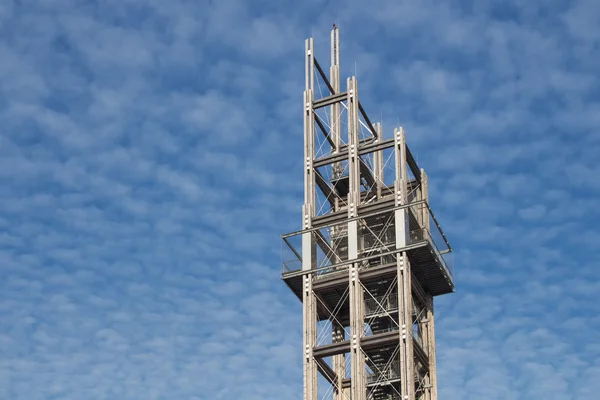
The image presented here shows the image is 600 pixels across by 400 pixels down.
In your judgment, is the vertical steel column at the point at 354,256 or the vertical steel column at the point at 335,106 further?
the vertical steel column at the point at 335,106

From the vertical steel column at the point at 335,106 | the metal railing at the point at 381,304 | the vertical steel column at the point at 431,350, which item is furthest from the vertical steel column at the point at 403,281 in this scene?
the vertical steel column at the point at 335,106

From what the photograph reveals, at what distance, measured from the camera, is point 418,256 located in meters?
96.4

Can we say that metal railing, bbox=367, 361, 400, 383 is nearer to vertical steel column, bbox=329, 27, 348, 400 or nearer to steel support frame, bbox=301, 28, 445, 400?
steel support frame, bbox=301, 28, 445, 400

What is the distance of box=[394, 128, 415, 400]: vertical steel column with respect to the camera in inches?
3585

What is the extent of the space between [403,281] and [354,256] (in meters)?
4.85

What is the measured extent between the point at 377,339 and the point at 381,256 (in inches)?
270

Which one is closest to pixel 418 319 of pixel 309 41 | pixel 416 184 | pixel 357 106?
pixel 416 184

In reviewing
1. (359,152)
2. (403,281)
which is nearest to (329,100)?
(359,152)

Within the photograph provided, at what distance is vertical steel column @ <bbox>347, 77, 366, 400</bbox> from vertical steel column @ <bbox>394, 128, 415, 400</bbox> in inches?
129

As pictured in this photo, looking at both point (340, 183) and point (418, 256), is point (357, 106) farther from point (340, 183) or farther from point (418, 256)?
point (418, 256)

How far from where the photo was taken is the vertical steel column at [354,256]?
92750mm

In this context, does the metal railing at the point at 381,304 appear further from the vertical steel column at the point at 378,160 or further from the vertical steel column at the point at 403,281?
the vertical steel column at the point at 378,160

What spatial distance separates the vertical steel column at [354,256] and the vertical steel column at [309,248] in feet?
11.2

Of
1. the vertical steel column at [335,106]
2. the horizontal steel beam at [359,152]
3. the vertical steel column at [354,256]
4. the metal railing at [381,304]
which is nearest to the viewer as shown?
the vertical steel column at [354,256]
